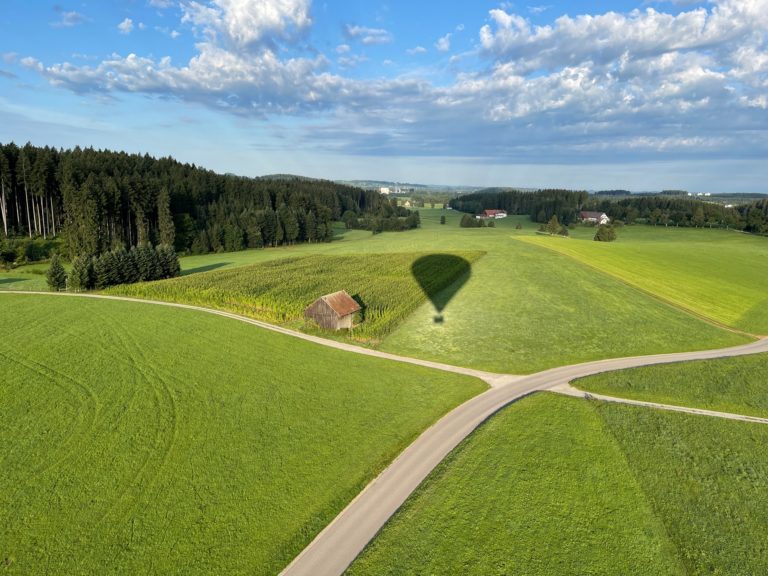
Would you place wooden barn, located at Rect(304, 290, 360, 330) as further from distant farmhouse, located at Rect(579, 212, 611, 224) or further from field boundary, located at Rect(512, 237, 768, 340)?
distant farmhouse, located at Rect(579, 212, 611, 224)

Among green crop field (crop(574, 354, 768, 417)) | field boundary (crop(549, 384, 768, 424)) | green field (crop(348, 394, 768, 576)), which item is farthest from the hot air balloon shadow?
green field (crop(348, 394, 768, 576))

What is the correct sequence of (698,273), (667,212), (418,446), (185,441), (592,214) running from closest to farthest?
(185,441)
(418,446)
(698,273)
(667,212)
(592,214)

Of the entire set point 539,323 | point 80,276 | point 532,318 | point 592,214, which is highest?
point 592,214

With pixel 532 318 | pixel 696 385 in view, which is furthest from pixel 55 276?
pixel 696 385

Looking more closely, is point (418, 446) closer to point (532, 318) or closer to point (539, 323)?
point (539, 323)

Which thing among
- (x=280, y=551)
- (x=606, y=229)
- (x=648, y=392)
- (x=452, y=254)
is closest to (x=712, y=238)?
(x=606, y=229)

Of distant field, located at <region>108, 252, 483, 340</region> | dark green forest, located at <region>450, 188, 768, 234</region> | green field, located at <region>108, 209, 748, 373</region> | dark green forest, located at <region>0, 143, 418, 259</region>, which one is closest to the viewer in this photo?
green field, located at <region>108, 209, 748, 373</region>

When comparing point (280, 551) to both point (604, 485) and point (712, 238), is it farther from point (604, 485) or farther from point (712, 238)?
point (712, 238)

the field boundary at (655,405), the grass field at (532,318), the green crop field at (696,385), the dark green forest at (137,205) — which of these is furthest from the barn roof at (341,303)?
the dark green forest at (137,205)
